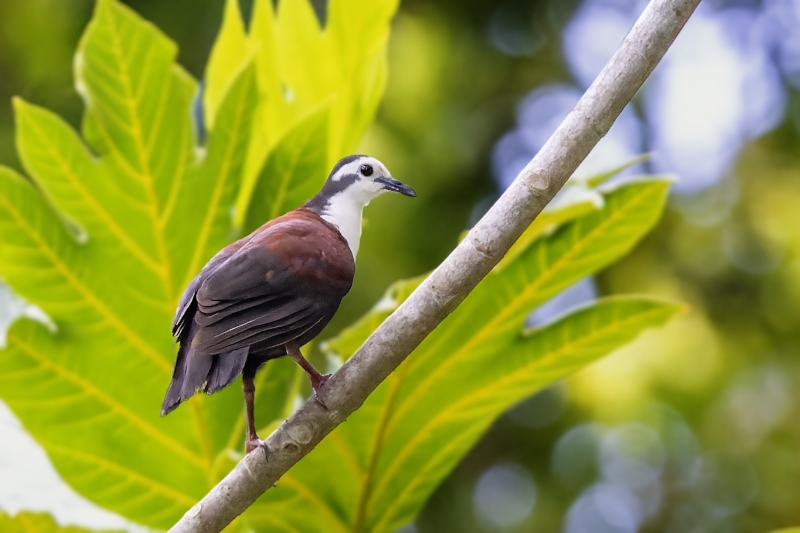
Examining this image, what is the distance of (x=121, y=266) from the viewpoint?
1.66 metres

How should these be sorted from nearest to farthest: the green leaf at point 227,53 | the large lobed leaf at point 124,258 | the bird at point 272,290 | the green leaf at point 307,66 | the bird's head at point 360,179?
the bird at point 272,290
the bird's head at point 360,179
the large lobed leaf at point 124,258
the green leaf at point 307,66
the green leaf at point 227,53

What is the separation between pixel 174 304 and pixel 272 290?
72 centimetres

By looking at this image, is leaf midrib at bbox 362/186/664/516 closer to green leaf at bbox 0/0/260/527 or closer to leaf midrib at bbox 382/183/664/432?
leaf midrib at bbox 382/183/664/432

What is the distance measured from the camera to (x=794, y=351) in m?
3.14

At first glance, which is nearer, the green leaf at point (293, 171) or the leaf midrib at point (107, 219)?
the green leaf at point (293, 171)

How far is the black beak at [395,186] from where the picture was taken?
1.02m

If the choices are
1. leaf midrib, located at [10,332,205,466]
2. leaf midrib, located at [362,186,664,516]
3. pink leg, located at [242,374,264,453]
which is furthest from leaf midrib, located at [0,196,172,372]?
pink leg, located at [242,374,264,453]

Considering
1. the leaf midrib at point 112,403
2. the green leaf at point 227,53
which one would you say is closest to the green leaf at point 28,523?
the leaf midrib at point 112,403

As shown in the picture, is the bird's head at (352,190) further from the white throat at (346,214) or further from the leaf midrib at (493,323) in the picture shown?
the leaf midrib at (493,323)

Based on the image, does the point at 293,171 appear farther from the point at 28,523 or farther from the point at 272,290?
the point at 28,523

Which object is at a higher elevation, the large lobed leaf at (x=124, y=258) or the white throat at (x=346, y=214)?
the large lobed leaf at (x=124, y=258)

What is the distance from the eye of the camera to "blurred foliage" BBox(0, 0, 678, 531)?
154 centimetres

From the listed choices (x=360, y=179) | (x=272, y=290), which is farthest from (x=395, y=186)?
(x=272, y=290)

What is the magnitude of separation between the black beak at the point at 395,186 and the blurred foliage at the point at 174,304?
428 millimetres
